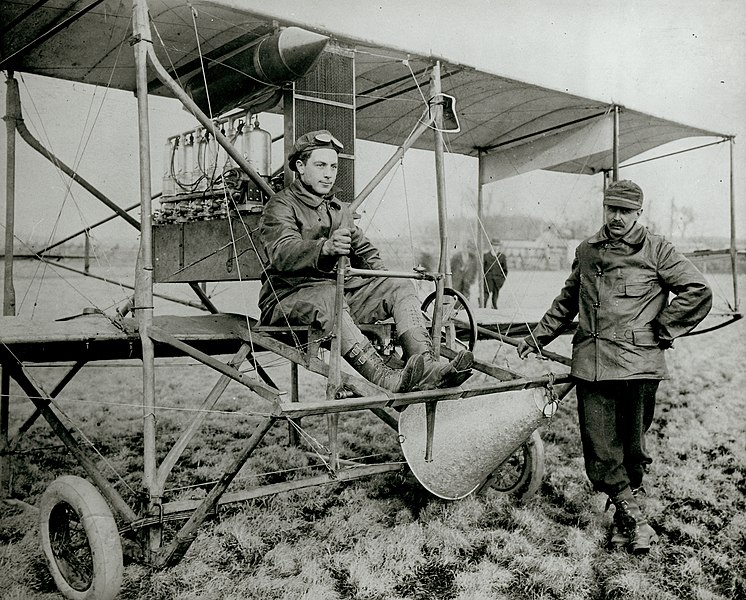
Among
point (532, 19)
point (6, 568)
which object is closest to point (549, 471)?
point (532, 19)

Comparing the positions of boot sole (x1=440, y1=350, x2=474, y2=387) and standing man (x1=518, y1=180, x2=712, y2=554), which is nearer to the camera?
boot sole (x1=440, y1=350, x2=474, y2=387)

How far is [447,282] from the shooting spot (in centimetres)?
495

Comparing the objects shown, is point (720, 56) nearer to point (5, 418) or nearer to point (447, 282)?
point (447, 282)

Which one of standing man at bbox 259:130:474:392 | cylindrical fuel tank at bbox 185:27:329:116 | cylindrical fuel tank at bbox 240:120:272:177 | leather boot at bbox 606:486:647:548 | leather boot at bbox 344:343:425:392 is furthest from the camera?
cylindrical fuel tank at bbox 240:120:272:177

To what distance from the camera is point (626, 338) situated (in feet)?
13.5

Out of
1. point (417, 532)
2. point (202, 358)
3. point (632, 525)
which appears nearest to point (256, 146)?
point (202, 358)

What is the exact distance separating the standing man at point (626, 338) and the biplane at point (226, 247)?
1.03 feet

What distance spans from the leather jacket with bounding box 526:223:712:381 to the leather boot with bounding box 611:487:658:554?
81 centimetres

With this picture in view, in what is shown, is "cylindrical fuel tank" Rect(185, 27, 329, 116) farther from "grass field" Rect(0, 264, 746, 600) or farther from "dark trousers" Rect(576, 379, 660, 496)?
"dark trousers" Rect(576, 379, 660, 496)

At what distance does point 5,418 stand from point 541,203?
5385mm

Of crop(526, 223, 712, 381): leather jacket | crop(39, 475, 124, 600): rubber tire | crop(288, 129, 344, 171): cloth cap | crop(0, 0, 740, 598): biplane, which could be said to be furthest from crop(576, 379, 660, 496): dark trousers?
crop(39, 475, 124, 600): rubber tire

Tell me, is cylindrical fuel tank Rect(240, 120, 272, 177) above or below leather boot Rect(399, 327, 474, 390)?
above

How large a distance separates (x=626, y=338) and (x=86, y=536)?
3.37m

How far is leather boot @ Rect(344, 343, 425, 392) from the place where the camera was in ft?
10.7
